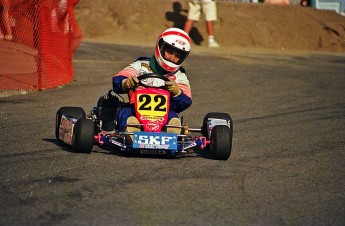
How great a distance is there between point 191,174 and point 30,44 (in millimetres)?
6664

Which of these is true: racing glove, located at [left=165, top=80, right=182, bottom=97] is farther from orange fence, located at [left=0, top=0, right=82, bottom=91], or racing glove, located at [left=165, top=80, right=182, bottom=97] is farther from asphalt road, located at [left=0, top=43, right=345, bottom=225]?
orange fence, located at [left=0, top=0, right=82, bottom=91]

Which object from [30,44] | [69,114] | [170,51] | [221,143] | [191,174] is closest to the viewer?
[191,174]

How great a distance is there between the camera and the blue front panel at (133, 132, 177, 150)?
25.9ft

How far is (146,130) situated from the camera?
848 centimetres

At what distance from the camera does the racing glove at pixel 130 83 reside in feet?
27.8

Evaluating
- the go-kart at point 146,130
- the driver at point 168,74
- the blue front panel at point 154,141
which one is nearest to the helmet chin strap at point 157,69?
the driver at point 168,74

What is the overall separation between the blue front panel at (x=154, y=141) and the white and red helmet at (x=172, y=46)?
4.17 feet

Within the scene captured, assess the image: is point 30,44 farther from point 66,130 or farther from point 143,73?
point 66,130

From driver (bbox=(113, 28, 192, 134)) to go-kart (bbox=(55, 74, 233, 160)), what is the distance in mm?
98

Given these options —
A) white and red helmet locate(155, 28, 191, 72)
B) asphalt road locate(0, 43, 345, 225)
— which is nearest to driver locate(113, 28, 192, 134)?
white and red helmet locate(155, 28, 191, 72)

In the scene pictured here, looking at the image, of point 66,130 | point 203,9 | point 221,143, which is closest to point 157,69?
point 66,130

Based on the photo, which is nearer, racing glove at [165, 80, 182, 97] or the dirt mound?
racing glove at [165, 80, 182, 97]

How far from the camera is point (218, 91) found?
48.9ft

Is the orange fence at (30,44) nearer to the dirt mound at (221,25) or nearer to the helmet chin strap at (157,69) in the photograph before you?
the helmet chin strap at (157,69)
